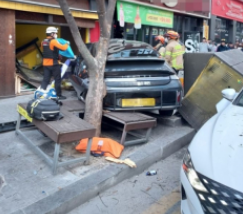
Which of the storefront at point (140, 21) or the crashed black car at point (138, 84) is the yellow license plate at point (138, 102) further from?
the storefront at point (140, 21)

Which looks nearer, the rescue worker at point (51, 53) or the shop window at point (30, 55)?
the rescue worker at point (51, 53)

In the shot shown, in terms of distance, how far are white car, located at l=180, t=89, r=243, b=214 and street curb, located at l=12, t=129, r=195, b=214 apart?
50.1 inches

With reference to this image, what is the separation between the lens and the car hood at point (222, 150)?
2.51 metres

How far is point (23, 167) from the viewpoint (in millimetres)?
4227

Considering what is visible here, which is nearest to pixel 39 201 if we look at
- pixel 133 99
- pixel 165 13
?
pixel 133 99

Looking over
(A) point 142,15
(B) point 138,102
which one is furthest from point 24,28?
(B) point 138,102

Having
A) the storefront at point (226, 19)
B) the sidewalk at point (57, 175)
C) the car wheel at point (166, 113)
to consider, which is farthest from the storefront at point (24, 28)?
the storefront at point (226, 19)

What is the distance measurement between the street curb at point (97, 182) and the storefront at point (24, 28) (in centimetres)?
441

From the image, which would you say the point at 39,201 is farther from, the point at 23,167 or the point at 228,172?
the point at 228,172

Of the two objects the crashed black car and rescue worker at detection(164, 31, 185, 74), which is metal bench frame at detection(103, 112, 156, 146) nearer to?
the crashed black car

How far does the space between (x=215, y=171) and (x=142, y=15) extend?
10657 mm

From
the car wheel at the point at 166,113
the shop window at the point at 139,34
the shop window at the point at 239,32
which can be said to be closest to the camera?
the car wheel at the point at 166,113

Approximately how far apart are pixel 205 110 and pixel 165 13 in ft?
30.8

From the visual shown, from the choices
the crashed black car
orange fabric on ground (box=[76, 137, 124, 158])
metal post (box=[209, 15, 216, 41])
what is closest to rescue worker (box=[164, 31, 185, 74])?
the crashed black car
